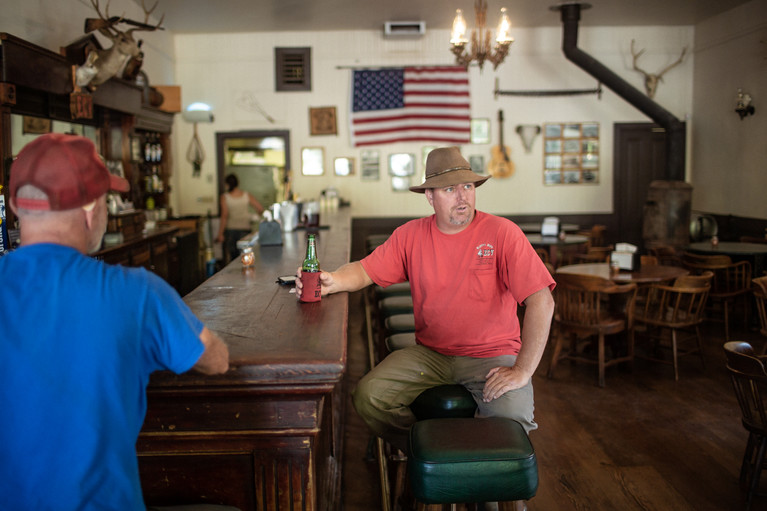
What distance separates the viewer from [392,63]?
10039 millimetres

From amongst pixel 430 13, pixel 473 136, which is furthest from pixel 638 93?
A: pixel 430 13

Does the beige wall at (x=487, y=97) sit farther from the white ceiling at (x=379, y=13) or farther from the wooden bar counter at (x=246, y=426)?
the wooden bar counter at (x=246, y=426)

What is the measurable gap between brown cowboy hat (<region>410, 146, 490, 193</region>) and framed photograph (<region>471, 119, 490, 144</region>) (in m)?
7.40

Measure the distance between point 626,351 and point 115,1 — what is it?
698 cm

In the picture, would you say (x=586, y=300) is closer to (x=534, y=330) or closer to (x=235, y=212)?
(x=534, y=330)

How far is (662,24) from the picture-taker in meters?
9.99

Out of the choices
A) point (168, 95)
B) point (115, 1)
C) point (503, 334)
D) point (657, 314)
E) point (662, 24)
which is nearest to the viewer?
point (503, 334)

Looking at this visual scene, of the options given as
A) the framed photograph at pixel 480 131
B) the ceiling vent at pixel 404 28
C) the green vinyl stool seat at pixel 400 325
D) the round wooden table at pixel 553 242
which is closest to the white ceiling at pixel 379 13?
the ceiling vent at pixel 404 28

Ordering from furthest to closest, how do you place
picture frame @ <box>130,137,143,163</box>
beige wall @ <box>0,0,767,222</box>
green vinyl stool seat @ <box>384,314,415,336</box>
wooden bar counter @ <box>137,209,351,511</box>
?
beige wall @ <box>0,0,767,222</box> → picture frame @ <box>130,137,143,163</box> → green vinyl stool seat @ <box>384,314,415,336</box> → wooden bar counter @ <box>137,209,351,511</box>

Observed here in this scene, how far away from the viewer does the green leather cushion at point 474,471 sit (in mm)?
1896

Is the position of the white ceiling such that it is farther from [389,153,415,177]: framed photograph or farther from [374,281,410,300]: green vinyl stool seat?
[374,281,410,300]: green vinyl stool seat

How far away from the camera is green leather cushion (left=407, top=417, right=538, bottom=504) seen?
1896 millimetres

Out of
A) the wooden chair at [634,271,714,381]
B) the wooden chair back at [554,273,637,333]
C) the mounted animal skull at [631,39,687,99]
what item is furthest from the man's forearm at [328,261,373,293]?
the mounted animal skull at [631,39,687,99]

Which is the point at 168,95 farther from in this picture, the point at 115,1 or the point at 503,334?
the point at 503,334
